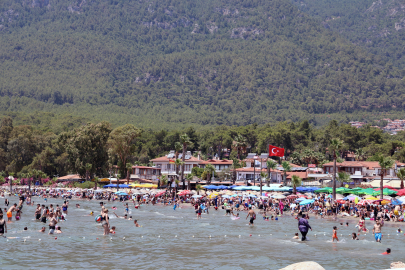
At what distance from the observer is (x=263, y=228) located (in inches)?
1344

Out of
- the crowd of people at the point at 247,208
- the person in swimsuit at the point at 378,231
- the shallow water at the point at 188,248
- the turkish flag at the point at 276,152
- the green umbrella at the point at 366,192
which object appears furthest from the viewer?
the turkish flag at the point at 276,152

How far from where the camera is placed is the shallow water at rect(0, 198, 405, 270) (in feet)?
66.5

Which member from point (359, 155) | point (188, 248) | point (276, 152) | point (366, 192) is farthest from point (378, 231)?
point (359, 155)

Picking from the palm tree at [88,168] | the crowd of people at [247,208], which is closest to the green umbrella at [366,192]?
the crowd of people at [247,208]

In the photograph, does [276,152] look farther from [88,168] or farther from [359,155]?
[359,155]

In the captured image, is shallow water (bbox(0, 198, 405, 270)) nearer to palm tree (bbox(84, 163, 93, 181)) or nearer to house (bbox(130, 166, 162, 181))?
palm tree (bbox(84, 163, 93, 181))

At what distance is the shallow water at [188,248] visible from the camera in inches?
798

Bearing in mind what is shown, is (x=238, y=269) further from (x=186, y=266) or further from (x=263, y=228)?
(x=263, y=228)

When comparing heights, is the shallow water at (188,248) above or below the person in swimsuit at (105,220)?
below

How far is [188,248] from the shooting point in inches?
962

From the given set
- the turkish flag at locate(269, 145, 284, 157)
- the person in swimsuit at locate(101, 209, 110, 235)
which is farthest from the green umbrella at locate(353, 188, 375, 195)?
the person in swimsuit at locate(101, 209, 110, 235)

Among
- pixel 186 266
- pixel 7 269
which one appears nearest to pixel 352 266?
pixel 186 266

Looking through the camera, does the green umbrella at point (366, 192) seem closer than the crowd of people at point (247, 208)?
No

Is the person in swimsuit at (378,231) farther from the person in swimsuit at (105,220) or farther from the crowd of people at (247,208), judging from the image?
the person in swimsuit at (105,220)
